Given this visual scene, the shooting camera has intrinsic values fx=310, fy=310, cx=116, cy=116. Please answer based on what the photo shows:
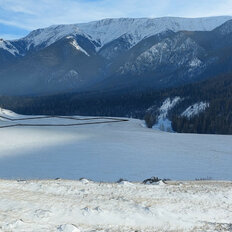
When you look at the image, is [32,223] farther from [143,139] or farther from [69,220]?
[143,139]

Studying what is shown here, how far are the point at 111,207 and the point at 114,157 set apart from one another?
24.1 meters

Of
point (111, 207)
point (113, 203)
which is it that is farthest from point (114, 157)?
point (111, 207)

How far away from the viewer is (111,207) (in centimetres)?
1345

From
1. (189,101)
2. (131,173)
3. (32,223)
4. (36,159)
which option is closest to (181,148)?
(131,173)

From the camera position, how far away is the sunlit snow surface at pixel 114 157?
3016 cm

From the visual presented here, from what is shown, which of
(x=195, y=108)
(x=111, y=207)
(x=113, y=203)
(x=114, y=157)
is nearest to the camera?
(x=111, y=207)

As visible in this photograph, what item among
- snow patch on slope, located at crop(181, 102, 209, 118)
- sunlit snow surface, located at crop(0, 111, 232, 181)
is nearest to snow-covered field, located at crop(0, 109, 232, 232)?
sunlit snow surface, located at crop(0, 111, 232, 181)

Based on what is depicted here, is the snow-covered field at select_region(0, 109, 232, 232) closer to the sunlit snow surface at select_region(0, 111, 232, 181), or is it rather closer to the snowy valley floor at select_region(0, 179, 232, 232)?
the snowy valley floor at select_region(0, 179, 232, 232)

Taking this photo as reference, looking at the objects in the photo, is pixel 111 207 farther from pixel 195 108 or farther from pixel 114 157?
pixel 195 108

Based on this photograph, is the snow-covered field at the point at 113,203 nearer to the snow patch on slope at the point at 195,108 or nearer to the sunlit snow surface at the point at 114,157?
the sunlit snow surface at the point at 114,157

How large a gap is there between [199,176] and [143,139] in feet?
75.4

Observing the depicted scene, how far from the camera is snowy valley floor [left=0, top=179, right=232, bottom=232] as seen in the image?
11.9m

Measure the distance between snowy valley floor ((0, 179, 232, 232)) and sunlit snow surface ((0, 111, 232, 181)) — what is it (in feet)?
39.3

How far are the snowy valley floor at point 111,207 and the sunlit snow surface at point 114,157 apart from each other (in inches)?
472
